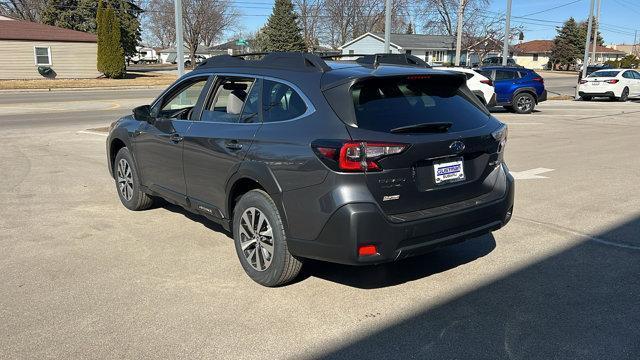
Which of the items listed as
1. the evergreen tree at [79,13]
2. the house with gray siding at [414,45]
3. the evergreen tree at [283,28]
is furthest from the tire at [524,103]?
the house with gray siding at [414,45]

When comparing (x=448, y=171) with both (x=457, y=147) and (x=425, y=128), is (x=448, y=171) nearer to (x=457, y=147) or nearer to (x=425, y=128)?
(x=457, y=147)

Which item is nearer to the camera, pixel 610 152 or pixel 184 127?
pixel 184 127

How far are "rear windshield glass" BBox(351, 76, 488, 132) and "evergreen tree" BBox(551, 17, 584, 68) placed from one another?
88.2 m

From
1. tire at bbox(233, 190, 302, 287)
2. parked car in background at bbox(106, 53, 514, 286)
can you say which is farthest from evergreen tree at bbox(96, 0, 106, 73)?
tire at bbox(233, 190, 302, 287)

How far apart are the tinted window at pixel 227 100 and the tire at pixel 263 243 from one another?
30.9 inches

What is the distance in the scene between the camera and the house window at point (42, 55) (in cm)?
3736

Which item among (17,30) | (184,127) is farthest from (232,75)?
(17,30)

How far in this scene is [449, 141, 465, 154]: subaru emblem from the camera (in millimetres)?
3955

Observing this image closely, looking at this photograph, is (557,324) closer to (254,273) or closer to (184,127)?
(254,273)

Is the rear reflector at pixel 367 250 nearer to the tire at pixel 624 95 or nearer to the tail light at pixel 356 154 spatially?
the tail light at pixel 356 154

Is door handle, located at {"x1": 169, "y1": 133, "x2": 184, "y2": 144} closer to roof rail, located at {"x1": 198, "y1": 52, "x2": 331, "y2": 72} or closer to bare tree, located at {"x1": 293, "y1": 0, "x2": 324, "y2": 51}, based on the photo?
roof rail, located at {"x1": 198, "y1": 52, "x2": 331, "y2": 72}

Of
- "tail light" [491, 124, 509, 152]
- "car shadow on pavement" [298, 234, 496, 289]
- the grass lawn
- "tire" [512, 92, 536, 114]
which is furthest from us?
the grass lawn

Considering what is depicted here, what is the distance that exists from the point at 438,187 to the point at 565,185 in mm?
4654

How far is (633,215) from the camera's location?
628cm
